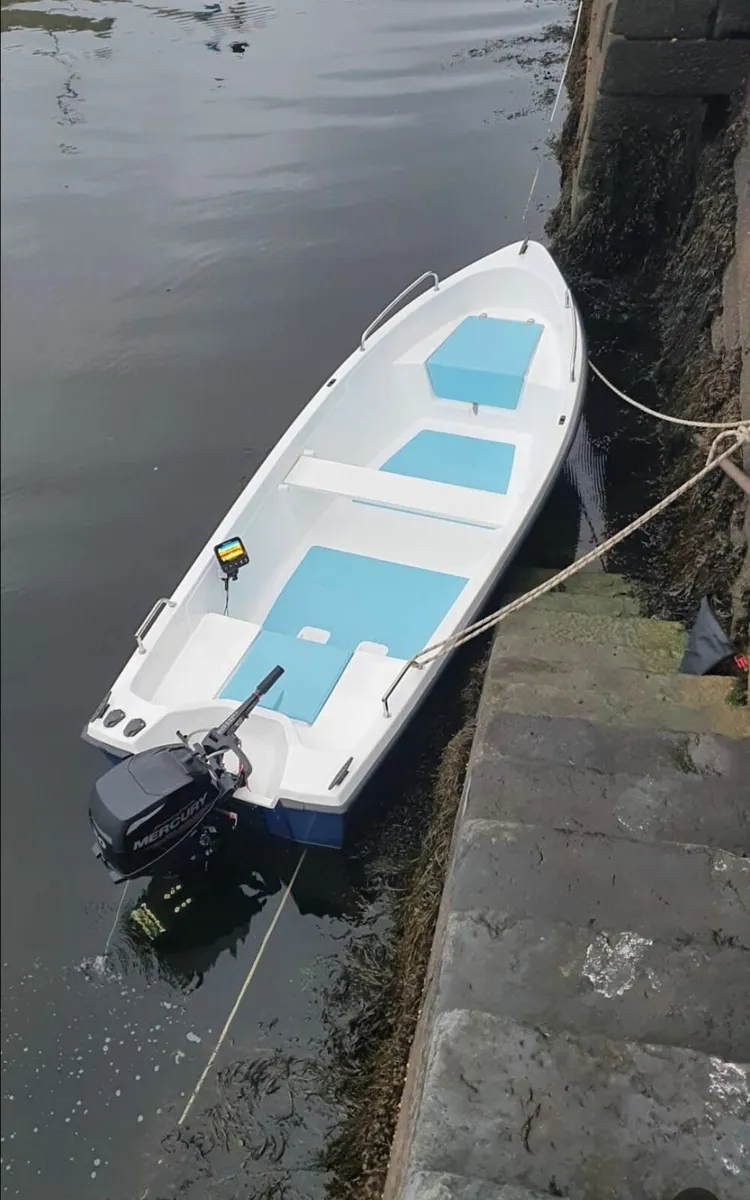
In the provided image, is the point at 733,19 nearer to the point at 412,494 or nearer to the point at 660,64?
the point at 660,64

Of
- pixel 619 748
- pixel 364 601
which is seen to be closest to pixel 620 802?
pixel 619 748

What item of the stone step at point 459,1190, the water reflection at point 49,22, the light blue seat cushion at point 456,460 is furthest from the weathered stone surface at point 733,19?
the stone step at point 459,1190

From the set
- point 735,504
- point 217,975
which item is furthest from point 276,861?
point 735,504

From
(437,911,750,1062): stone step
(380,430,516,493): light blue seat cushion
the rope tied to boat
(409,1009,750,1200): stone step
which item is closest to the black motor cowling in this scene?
the rope tied to boat

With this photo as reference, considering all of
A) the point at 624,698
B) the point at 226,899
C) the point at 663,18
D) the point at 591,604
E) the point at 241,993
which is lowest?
the point at 241,993

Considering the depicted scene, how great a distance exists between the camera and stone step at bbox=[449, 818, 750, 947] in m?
2.49

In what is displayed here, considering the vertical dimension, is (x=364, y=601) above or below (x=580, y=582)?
below

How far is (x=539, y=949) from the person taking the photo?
2.41 m

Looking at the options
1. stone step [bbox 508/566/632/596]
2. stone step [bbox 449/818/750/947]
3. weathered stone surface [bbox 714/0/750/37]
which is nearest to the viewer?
stone step [bbox 449/818/750/947]

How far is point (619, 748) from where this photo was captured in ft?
10.3

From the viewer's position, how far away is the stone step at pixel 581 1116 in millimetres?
1897

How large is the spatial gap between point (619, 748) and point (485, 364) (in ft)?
14.0

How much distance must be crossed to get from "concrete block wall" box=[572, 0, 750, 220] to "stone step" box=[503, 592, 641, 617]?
188 inches

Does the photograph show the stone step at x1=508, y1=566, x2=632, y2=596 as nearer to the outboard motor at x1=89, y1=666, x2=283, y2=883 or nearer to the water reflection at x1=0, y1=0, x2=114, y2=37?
the outboard motor at x1=89, y1=666, x2=283, y2=883
